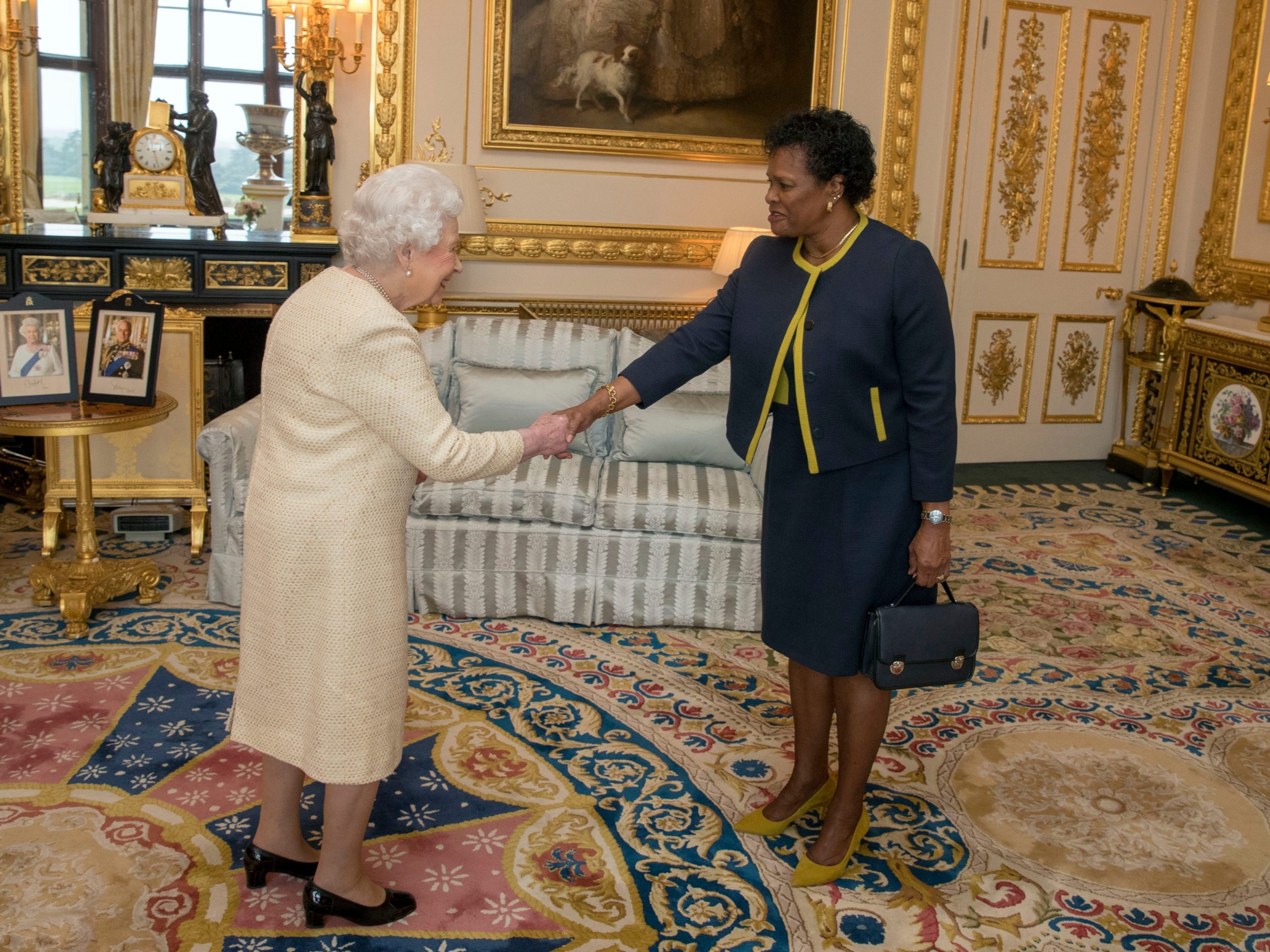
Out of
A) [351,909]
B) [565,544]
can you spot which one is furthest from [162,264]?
[351,909]

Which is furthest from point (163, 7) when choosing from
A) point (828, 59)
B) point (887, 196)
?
point (887, 196)

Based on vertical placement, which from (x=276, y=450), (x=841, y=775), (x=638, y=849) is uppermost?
(x=276, y=450)

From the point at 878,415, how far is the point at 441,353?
2.72 meters

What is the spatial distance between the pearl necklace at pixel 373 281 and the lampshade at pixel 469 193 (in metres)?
3.33

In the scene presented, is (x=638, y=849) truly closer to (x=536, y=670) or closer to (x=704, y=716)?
(x=704, y=716)

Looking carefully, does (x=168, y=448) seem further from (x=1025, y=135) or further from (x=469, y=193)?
(x=1025, y=135)

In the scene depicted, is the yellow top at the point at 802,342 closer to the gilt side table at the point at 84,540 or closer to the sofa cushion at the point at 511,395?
the sofa cushion at the point at 511,395

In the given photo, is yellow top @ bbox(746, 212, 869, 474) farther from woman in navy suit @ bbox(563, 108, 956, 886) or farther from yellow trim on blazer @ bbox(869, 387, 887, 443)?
yellow trim on blazer @ bbox(869, 387, 887, 443)

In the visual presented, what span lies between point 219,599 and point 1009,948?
316 cm

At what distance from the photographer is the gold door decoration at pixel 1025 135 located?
6.99 m

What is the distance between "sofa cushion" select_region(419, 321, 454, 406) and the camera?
4.92 m

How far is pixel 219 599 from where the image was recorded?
453cm

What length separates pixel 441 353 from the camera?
4945 mm

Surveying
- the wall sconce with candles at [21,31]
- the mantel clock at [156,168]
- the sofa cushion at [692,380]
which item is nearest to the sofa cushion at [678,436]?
the sofa cushion at [692,380]
